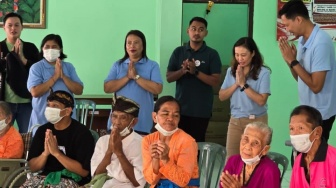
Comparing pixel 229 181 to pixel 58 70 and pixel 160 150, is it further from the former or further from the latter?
pixel 58 70

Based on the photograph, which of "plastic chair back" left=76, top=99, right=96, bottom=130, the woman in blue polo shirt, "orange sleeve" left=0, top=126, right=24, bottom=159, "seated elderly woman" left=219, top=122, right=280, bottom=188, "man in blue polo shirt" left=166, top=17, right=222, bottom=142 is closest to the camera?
"seated elderly woman" left=219, top=122, right=280, bottom=188

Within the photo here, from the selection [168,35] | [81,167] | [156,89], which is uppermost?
[168,35]

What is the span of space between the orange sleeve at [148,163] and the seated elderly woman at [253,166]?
40 cm

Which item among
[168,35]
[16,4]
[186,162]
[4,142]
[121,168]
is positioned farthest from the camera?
[16,4]

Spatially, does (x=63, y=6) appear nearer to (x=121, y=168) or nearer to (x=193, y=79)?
(x=193, y=79)

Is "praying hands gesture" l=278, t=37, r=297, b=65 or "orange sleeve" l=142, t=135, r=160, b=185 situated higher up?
"praying hands gesture" l=278, t=37, r=297, b=65

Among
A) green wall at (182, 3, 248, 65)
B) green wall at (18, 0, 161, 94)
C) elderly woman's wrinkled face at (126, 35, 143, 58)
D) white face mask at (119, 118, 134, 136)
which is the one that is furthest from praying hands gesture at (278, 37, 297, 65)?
green wall at (18, 0, 161, 94)

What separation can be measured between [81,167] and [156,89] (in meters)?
1.09

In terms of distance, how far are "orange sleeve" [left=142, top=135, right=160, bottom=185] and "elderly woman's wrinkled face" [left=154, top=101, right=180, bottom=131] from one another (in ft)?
0.40

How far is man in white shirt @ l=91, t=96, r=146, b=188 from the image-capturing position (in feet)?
10.7

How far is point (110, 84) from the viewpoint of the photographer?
4.30m

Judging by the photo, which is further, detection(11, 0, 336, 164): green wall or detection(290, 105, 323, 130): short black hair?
detection(11, 0, 336, 164): green wall

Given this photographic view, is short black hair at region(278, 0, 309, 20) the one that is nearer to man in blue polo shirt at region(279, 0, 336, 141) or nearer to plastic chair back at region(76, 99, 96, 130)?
man in blue polo shirt at region(279, 0, 336, 141)

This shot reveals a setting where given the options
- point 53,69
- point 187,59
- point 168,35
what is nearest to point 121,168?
point 53,69
